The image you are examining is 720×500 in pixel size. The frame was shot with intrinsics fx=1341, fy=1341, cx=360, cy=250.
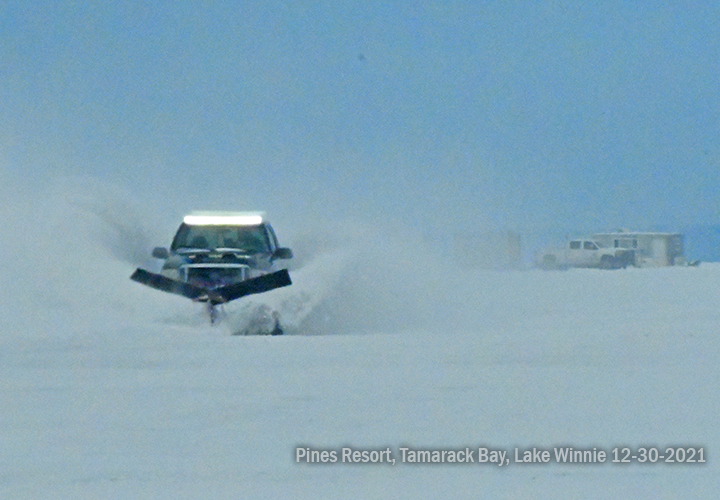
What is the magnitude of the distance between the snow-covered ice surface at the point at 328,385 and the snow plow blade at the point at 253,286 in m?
0.16

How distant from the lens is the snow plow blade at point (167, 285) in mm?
17406

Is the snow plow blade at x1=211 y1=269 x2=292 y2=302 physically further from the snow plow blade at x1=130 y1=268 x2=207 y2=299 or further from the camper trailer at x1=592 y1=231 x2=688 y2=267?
the camper trailer at x1=592 y1=231 x2=688 y2=267

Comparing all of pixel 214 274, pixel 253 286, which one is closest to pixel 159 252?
pixel 214 274

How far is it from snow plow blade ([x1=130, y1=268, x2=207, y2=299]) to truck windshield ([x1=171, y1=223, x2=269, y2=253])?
1.02m

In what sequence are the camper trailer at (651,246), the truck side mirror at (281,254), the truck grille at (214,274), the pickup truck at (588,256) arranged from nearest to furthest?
the truck grille at (214,274) → the truck side mirror at (281,254) → the pickup truck at (588,256) → the camper trailer at (651,246)

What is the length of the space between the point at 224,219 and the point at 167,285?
1.51 m

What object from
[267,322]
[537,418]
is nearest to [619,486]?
[537,418]

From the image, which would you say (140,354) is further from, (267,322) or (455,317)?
(455,317)

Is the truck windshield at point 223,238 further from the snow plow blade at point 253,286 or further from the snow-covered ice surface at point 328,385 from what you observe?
the snow plow blade at point 253,286

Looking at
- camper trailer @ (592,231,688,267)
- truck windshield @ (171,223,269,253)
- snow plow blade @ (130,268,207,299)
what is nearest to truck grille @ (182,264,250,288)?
snow plow blade @ (130,268,207,299)

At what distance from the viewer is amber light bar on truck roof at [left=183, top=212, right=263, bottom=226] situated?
18.7 meters

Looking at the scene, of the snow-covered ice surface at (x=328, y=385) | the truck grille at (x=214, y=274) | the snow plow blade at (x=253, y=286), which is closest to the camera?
the snow-covered ice surface at (x=328, y=385)

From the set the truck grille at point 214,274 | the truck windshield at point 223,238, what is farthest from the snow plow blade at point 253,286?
the truck windshield at point 223,238

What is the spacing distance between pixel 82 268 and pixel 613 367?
9.27 metres
